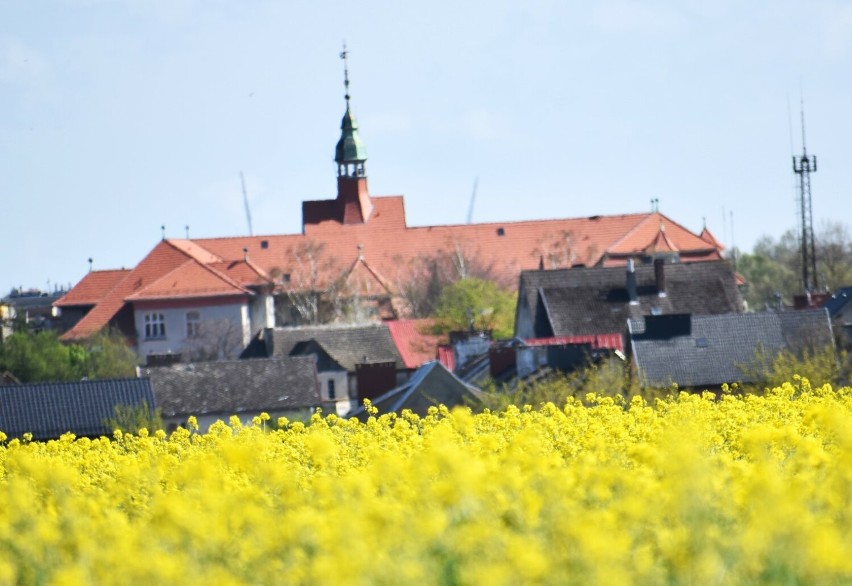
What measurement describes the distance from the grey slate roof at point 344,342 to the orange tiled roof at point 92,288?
91.6ft

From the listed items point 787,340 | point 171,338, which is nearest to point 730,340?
point 787,340

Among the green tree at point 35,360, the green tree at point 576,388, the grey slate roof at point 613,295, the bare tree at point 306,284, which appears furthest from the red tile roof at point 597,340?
the bare tree at point 306,284

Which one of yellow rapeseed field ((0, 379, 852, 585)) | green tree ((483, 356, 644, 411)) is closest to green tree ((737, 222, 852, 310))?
green tree ((483, 356, 644, 411))

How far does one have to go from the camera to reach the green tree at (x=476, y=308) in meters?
81.2

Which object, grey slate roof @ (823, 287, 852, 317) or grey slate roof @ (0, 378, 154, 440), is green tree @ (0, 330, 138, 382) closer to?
grey slate roof @ (0, 378, 154, 440)

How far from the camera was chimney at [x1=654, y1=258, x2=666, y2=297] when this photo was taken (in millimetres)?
65938

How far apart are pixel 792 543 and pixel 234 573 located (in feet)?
9.54

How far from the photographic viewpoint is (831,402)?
20250 millimetres

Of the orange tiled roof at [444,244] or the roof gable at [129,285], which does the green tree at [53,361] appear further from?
the orange tiled roof at [444,244]

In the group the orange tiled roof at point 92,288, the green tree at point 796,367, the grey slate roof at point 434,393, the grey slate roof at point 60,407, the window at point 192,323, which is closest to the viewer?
the green tree at point 796,367

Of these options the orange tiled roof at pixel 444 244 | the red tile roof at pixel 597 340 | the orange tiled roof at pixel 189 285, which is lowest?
the red tile roof at pixel 597 340

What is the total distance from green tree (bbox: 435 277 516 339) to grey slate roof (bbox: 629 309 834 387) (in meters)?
31.8

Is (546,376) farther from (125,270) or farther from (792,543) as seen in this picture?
(125,270)

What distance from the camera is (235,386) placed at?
5472cm
